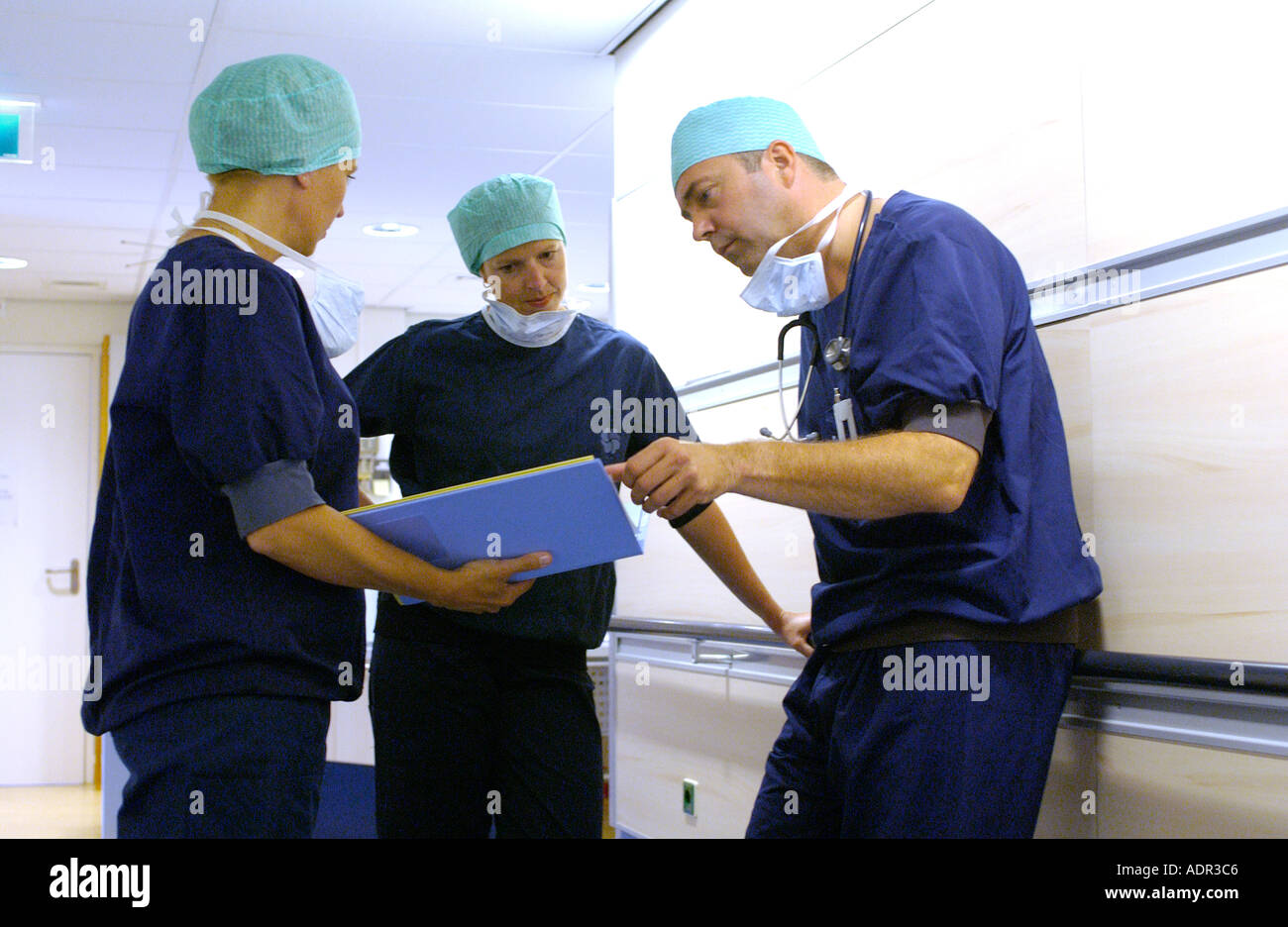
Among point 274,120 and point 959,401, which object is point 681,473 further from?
point 274,120

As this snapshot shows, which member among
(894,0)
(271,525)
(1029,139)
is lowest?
(271,525)

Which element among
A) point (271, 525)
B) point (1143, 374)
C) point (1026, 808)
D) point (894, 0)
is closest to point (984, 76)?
point (894, 0)

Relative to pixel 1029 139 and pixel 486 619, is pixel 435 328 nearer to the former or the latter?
pixel 486 619

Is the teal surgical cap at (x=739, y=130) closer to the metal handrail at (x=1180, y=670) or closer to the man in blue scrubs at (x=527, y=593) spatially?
the man in blue scrubs at (x=527, y=593)

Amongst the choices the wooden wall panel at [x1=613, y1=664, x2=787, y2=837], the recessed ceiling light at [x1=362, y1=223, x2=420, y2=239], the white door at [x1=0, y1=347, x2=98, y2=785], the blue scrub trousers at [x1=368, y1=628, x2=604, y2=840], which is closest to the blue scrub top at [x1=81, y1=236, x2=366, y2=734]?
the blue scrub trousers at [x1=368, y1=628, x2=604, y2=840]

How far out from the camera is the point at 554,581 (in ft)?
6.47

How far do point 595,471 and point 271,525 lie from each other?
13.5 inches

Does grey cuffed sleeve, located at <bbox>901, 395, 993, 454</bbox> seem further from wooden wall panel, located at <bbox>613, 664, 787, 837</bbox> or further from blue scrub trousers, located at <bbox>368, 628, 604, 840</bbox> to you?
wooden wall panel, located at <bbox>613, 664, 787, 837</bbox>

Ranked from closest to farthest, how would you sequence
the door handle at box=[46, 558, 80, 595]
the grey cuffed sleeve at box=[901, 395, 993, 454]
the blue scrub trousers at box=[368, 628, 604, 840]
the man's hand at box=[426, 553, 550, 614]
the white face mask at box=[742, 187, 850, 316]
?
1. the grey cuffed sleeve at box=[901, 395, 993, 454]
2. the man's hand at box=[426, 553, 550, 614]
3. the white face mask at box=[742, 187, 850, 316]
4. the blue scrub trousers at box=[368, 628, 604, 840]
5. the door handle at box=[46, 558, 80, 595]

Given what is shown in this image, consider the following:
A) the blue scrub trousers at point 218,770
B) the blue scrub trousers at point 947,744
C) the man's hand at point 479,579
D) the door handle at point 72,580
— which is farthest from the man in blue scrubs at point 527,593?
the door handle at point 72,580

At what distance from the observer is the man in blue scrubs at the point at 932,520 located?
136 centimetres

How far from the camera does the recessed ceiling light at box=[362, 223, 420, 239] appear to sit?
6.01 metres

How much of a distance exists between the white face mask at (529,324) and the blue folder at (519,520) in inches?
26.0

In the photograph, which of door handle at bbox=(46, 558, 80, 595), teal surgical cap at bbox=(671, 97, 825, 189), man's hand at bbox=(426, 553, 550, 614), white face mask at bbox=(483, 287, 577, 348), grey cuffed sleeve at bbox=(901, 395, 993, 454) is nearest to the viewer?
grey cuffed sleeve at bbox=(901, 395, 993, 454)
